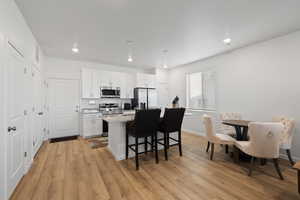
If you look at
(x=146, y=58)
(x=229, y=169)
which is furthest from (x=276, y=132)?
(x=146, y=58)

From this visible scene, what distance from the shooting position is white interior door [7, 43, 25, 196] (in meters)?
1.84

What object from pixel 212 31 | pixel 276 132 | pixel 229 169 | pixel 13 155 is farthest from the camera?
pixel 212 31

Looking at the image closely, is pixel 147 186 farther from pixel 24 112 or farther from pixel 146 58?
pixel 146 58

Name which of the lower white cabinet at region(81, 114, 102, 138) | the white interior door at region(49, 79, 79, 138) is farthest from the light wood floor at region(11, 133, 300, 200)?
the white interior door at region(49, 79, 79, 138)

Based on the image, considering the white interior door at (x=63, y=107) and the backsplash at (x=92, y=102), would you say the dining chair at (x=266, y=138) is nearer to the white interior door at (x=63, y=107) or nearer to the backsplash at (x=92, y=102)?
the backsplash at (x=92, y=102)

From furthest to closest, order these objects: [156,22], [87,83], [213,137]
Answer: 1. [87,83]
2. [213,137]
3. [156,22]

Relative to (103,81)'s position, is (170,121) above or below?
below

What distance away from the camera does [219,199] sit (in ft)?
5.89

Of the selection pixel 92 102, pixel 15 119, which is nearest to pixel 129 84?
pixel 92 102

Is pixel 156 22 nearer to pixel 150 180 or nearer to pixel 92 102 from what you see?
pixel 150 180

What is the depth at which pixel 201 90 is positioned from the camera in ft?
16.6

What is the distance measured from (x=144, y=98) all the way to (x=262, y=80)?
3.90 metres

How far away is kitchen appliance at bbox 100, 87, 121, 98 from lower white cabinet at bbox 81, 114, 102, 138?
2.79 feet

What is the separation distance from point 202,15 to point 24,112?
359 cm
